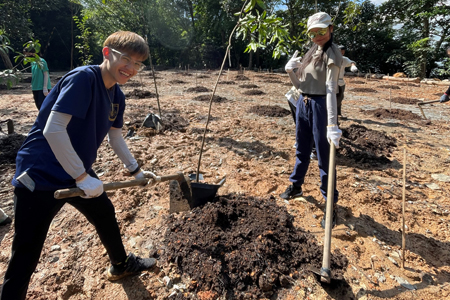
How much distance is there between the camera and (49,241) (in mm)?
2330

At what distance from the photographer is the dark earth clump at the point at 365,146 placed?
409 cm

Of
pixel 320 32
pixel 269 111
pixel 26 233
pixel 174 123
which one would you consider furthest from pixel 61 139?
pixel 269 111

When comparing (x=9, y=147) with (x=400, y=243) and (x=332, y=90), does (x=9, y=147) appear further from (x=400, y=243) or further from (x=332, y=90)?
(x=400, y=243)

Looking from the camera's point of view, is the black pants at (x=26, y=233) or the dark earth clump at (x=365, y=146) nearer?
the black pants at (x=26, y=233)

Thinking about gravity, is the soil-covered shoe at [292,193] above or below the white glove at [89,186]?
below

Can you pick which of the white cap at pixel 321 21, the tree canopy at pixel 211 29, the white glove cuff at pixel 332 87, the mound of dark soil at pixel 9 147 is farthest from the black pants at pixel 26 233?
the tree canopy at pixel 211 29

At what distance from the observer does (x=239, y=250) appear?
2.00 m

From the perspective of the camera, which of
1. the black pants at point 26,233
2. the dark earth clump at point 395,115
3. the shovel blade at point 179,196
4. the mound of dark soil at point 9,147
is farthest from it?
the dark earth clump at point 395,115

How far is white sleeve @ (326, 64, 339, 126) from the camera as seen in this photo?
218 centimetres

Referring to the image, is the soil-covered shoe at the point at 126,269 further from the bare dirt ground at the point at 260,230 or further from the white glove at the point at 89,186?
the white glove at the point at 89,186

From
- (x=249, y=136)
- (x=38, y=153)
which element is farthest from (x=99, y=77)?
(x=249, y=136)

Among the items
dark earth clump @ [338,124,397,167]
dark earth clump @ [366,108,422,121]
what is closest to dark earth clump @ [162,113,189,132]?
dark earth clump @ [338,124,397,167]

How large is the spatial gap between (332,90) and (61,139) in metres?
2.10

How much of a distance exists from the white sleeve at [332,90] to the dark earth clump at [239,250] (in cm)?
105
